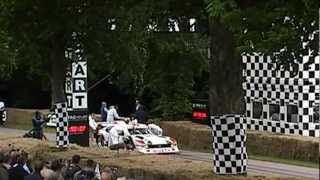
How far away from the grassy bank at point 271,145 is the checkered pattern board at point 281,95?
5.03 ft

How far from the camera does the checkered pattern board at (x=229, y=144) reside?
45.5 ft

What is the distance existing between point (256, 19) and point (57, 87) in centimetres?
1139

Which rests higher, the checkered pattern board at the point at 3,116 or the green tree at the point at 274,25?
the green tree at the point at 274,25

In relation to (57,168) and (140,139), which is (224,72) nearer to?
(57,168)

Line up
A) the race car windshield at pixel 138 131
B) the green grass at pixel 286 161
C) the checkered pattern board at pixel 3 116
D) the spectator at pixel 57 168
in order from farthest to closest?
the checkered pattern board at pixel 3 116
the race car windshield at pixel 138 131
the green grass at pixel 286 161
the spectator at pixel 57 168

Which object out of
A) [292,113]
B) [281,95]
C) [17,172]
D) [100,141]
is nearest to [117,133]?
[100,141]

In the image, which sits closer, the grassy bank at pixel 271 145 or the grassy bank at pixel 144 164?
the grassy bank at pixel 144 164

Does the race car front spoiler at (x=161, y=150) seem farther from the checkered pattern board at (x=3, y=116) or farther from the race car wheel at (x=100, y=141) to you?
the checkered pattern board at (x=3, y=116)

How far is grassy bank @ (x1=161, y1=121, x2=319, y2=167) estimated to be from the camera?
1069 inches

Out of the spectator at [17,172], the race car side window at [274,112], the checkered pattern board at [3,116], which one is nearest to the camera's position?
the spectator at [17,172]

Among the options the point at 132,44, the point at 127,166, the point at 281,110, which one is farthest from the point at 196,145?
the point at 127,166

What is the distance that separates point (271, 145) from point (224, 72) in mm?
15248

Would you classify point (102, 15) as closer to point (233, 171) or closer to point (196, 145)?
point (233, 171)

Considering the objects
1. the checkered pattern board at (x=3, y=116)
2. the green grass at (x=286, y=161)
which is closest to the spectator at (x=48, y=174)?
the green grass at (x=286, y=161)
